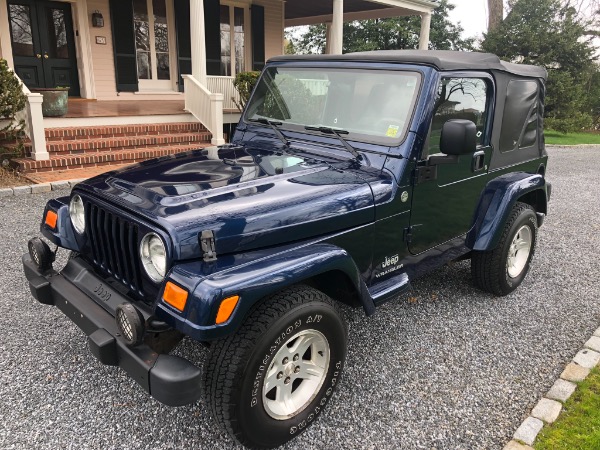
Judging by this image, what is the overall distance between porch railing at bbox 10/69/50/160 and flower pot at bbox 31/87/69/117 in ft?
1.76


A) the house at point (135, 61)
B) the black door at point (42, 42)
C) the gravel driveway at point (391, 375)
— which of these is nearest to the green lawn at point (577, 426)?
the gravel driveway at point (391, 375)

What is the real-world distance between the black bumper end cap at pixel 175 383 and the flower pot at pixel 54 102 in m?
7.60

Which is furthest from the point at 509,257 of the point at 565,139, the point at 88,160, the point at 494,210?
the point at 565,139

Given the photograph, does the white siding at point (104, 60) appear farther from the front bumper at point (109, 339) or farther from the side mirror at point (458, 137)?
the side mirror at point (458, 137)

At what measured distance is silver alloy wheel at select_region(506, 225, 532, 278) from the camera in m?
4.07

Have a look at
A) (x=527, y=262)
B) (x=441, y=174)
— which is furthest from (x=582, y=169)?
(x=441, y=174)

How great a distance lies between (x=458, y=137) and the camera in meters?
2.78

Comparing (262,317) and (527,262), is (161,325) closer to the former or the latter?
(262,317)

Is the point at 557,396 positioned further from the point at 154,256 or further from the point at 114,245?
the point at 114,245

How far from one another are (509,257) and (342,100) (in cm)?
201

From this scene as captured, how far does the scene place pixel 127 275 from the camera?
238 cm

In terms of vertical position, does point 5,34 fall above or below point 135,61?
above

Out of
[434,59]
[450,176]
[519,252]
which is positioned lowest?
[519,252]

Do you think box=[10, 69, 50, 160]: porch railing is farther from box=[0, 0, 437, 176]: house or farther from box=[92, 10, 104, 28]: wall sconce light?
box=[92, 10, 104, 28]: wall sconce light
